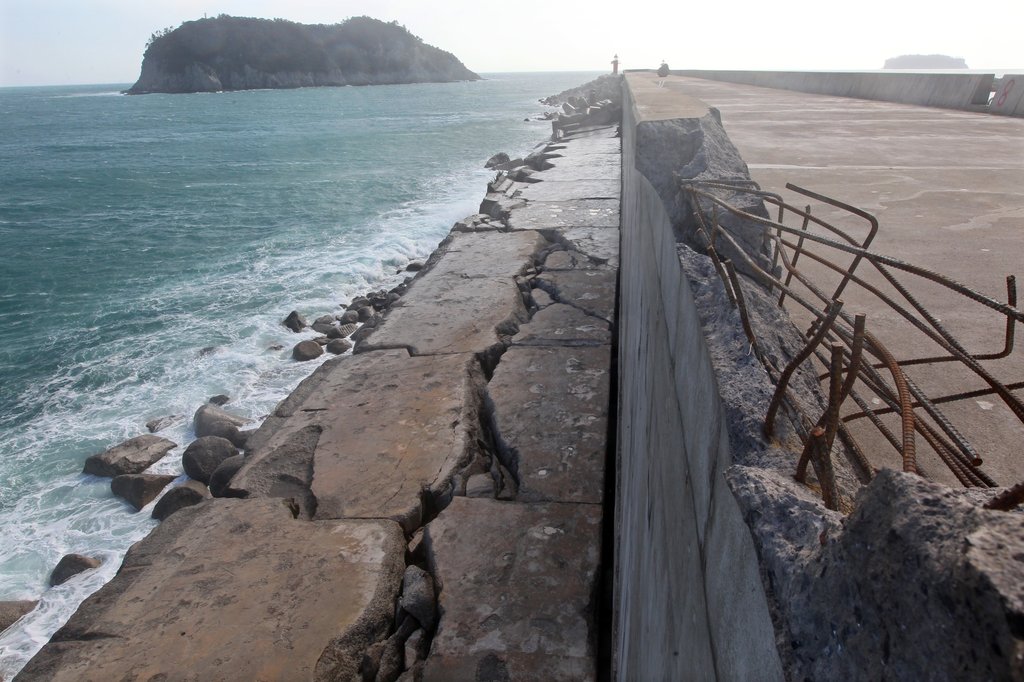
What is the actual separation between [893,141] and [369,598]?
645 cm

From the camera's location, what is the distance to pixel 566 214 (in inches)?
370

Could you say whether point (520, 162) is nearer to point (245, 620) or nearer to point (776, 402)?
point (245, 620)

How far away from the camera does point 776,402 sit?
990 millimetres

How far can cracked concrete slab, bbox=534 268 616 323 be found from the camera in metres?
6.08

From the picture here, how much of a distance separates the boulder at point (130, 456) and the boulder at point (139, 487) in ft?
0.60

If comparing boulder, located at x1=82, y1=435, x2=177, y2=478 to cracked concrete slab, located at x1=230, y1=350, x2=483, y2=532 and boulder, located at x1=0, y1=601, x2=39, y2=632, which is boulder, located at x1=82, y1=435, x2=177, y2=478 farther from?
cracked concrete slab, located at x1=230, y1=350, x2=483, y2=532

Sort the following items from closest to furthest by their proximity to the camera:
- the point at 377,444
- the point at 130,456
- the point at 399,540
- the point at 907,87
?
the point at 399,540, the point at 377,444, the point at 130,456, the point at 907,87

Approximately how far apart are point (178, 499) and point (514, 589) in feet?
11.4

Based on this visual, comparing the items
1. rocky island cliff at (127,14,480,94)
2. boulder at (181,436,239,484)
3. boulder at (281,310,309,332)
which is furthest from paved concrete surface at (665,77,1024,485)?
rocky island cliff at (127,14,480,94)

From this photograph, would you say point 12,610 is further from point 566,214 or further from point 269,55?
point 269,55

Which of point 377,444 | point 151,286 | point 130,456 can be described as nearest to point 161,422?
point 130,456

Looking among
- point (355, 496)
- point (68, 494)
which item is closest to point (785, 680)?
point (355, 496)

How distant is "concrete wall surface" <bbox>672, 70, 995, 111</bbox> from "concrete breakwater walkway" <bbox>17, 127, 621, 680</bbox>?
27.4 feet

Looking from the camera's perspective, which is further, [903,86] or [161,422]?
[903,86]
